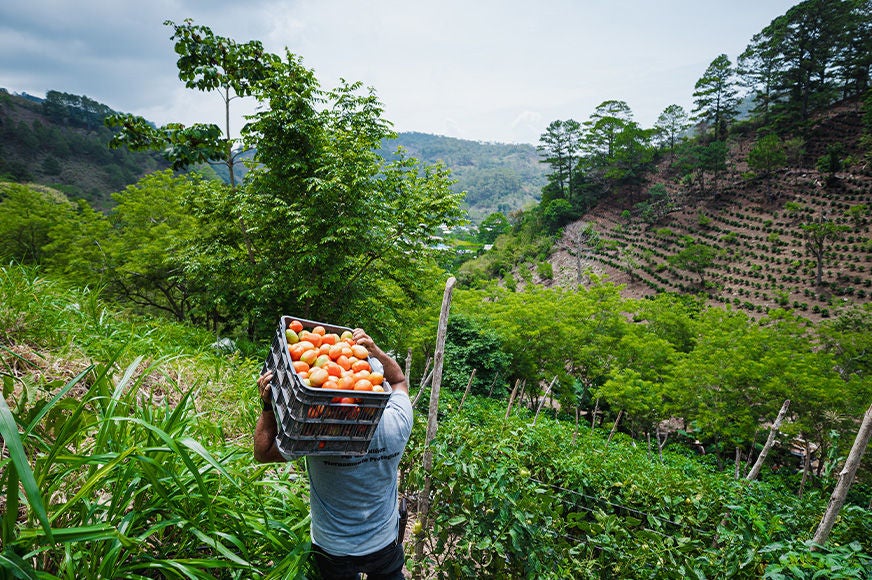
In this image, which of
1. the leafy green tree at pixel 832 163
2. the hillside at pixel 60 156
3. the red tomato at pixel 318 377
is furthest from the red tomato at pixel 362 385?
the leafy green tree at pixel 832 163

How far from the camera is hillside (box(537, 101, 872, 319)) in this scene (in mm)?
32719

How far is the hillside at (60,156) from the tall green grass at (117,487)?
4709cm

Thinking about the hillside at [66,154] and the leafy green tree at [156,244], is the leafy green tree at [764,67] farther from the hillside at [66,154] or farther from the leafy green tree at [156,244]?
the leafy green tree at [156,244]

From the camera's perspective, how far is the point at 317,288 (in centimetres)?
774

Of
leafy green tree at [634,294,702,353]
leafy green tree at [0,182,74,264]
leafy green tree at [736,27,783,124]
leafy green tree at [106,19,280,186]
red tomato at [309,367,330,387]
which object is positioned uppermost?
leafy green tree at [736,27,783,124]

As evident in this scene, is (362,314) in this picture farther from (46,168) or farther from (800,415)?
(46,168)

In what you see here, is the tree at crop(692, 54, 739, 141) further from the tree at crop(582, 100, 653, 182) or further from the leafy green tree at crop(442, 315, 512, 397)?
the leafy green tree at crop(442, 315, 512, 397)

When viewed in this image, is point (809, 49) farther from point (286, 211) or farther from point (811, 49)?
point (286, 211)

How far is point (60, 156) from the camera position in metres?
47.8

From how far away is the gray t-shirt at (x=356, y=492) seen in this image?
69.4 inches

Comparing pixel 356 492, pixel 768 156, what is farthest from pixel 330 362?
pixel 768 156

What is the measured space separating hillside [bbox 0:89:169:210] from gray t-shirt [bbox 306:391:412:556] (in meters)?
48.5

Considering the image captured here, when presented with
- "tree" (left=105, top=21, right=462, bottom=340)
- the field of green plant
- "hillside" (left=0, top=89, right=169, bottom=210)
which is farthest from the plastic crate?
"hillside" (left=0, top=89, right=169, bottom=210)

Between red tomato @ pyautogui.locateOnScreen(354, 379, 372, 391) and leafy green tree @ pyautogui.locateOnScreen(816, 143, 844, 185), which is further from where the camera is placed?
leafy green tree @ pyautogui.locateOnScreen(816, 143, 844, 185)
